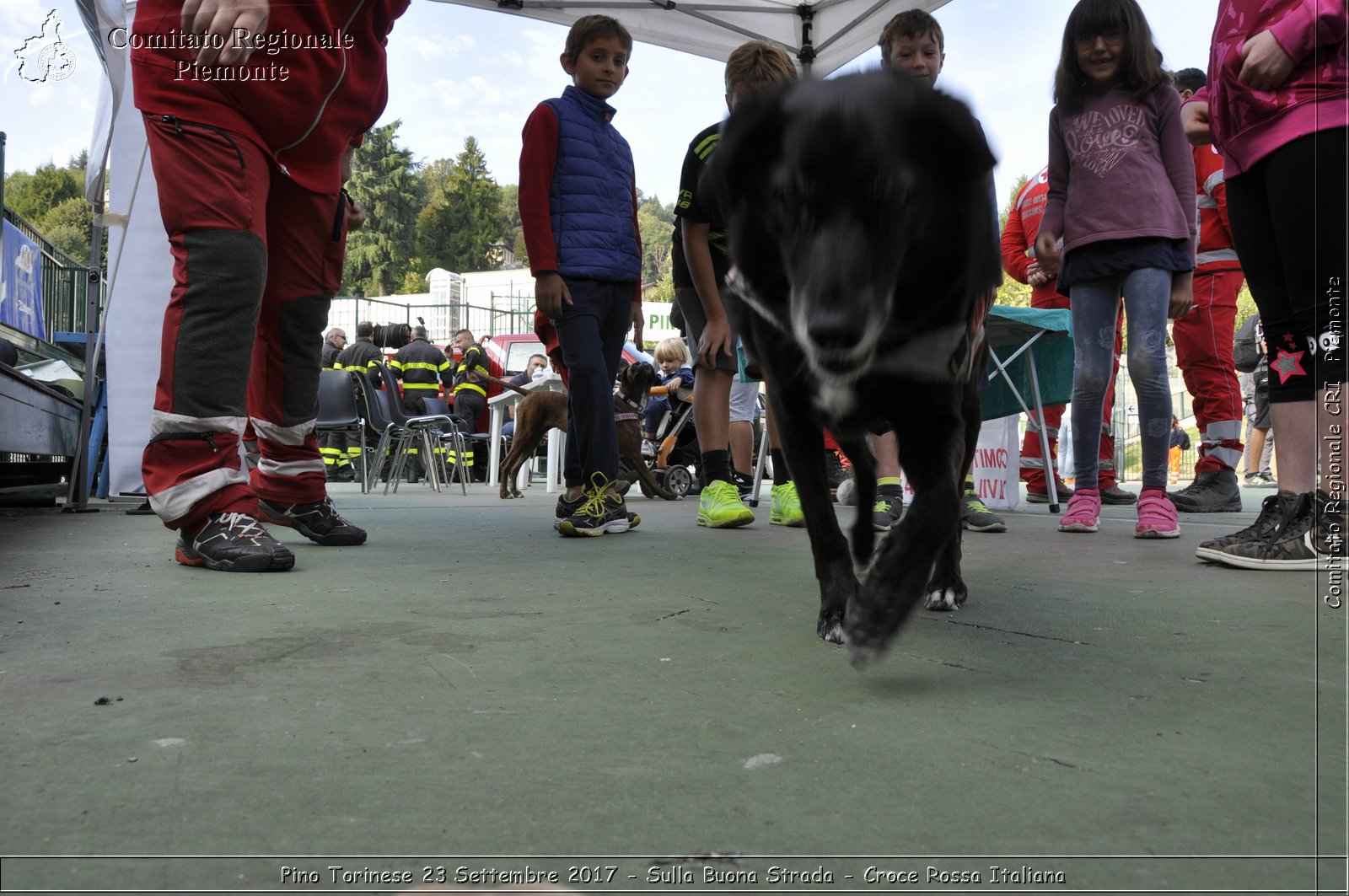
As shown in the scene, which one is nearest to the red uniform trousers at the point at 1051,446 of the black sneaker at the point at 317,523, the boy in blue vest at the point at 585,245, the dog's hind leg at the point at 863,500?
the boy in blue vest at the point at 585,245

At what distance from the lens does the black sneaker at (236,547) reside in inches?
108

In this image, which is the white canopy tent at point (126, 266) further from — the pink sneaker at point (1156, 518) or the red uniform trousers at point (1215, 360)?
the pink sneaker at point (1156, 518)

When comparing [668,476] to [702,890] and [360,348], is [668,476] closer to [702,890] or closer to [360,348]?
[360,348]

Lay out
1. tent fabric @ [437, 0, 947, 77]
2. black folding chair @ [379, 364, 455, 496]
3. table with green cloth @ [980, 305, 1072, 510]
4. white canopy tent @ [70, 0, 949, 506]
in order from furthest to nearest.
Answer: black folding chair @ [379, 364, 455, 496] < tent fabric @ [437, 0, 947, 77] < white canopy tent @ [70, 0, 949, 506] < table with green cloth @ [980, 305, 1072, 510]

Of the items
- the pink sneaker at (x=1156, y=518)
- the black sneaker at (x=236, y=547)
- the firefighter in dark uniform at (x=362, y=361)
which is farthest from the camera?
the firefighter in dark uniform at (x=362, y=361)

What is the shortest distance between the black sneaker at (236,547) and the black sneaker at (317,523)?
709 millimetres

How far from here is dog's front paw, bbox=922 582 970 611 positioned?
2.26m

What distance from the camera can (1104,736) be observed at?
1261 mm

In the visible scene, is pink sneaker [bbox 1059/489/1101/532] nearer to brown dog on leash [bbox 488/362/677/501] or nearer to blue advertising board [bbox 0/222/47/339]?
brown dog on leash [bbox 488/362/677/501]

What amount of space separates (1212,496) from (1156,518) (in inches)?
82.2

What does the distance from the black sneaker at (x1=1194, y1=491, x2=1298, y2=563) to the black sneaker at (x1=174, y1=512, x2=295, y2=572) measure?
2.81m

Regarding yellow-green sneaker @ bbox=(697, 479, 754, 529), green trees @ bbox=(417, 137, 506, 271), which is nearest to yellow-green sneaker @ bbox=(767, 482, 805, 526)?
yellow-green sneaker @ bbox=(697, 479, 754, 529)

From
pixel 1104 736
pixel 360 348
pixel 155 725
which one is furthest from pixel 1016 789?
pixel 360 348

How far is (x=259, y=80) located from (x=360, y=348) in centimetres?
831
